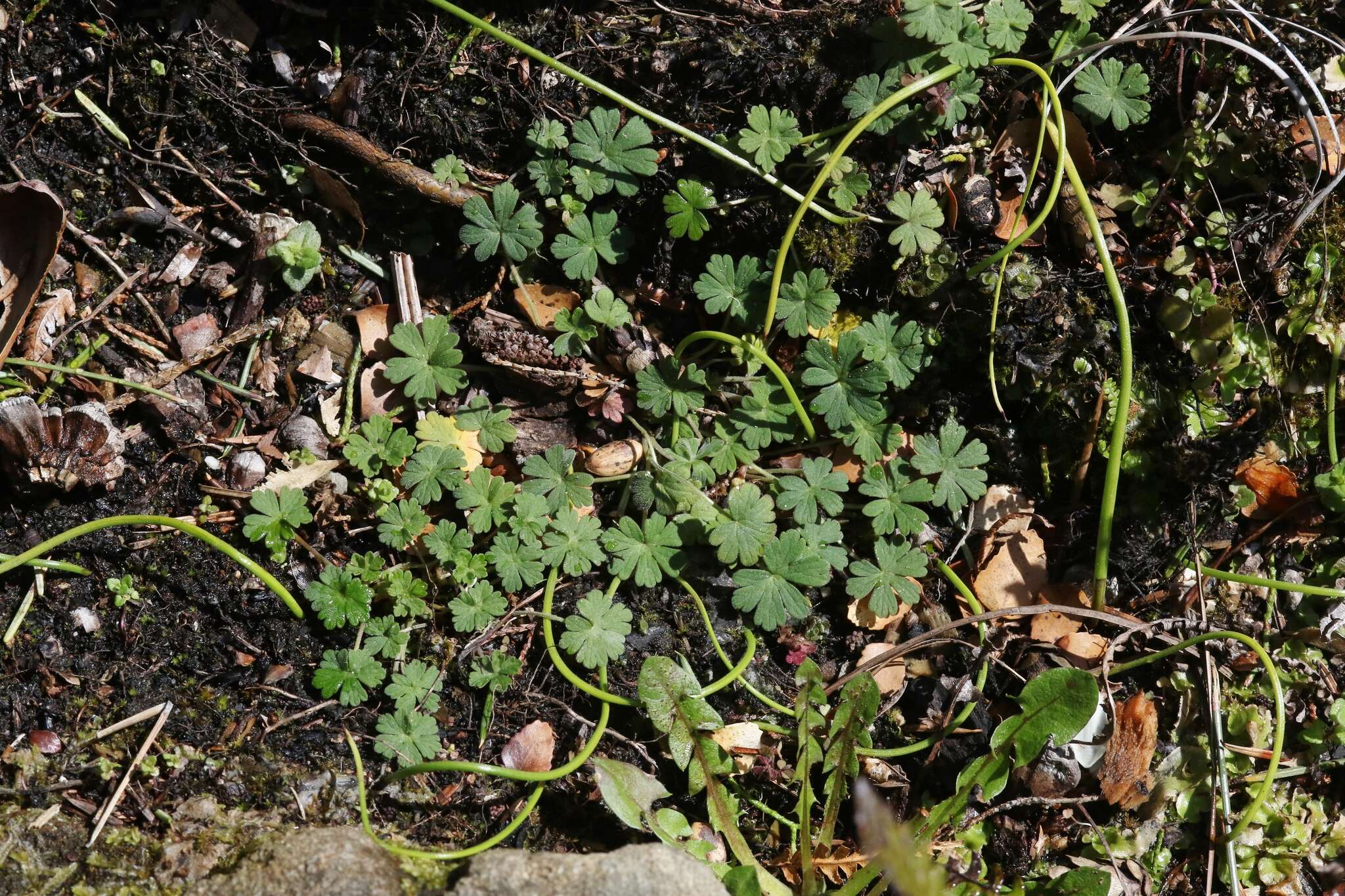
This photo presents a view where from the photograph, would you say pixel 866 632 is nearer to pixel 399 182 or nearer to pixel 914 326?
pixel 914 326

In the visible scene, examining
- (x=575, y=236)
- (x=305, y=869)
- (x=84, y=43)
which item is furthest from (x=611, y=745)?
(x=84, y=43)

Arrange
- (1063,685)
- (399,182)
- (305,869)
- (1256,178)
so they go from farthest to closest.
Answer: (1256,178) < (399,182) < (1063,685) < (305,869)

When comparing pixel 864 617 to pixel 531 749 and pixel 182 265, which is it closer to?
pixel 531 749

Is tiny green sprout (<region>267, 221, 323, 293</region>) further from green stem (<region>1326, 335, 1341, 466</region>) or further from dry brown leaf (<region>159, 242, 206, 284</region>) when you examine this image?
green stem (<region>1326, 335, 1341, 466</region>)

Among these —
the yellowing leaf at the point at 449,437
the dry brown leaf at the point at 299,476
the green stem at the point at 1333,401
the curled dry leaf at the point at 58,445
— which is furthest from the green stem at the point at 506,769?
the green stem at the point at 1333,401

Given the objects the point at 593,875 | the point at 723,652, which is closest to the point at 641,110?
the point at 723,652
